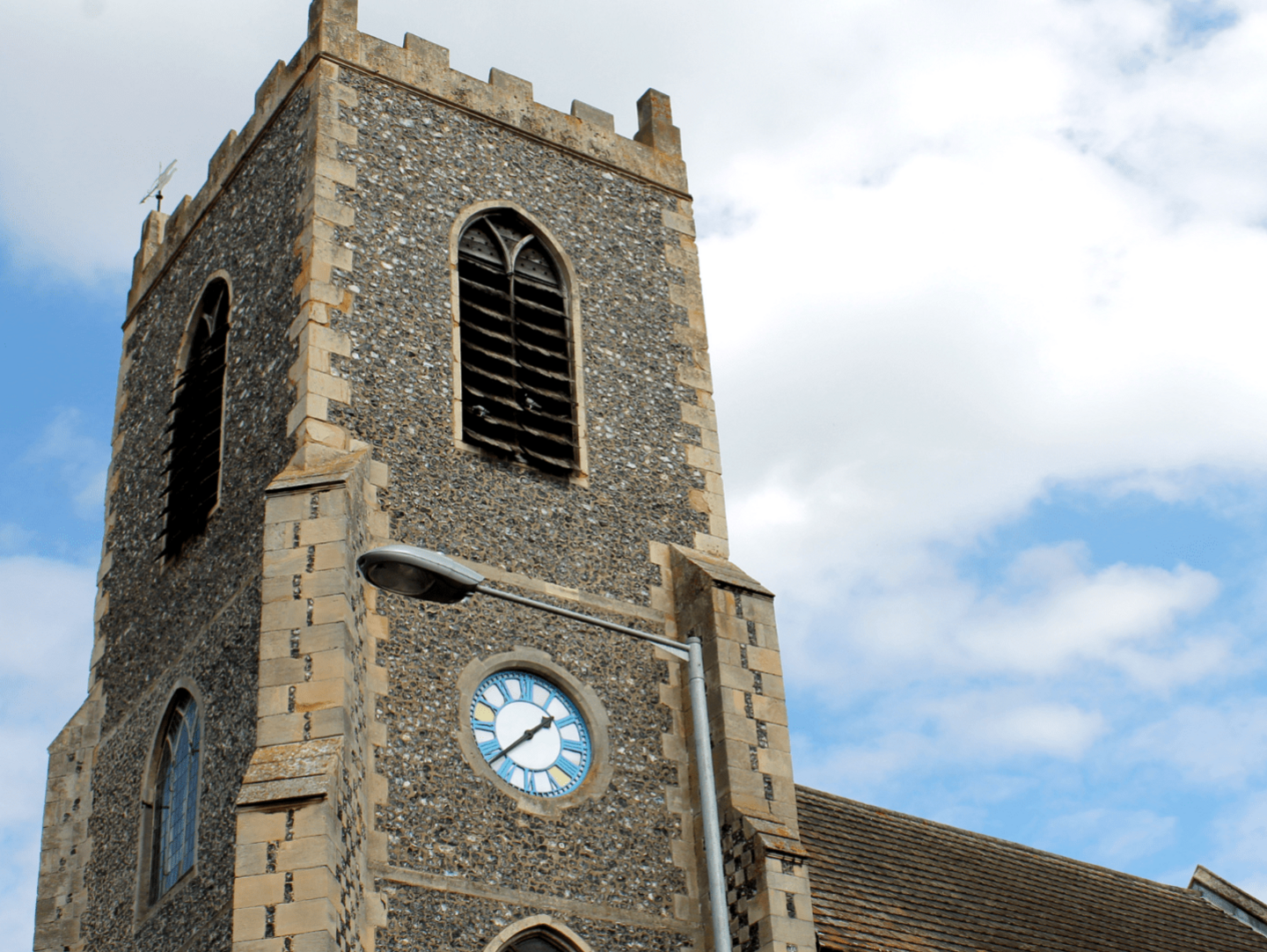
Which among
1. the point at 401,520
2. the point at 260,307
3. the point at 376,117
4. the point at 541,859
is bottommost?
the point at 541,859

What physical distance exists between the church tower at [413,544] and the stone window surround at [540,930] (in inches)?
0.9

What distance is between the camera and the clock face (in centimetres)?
1450

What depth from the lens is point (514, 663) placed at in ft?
49.1

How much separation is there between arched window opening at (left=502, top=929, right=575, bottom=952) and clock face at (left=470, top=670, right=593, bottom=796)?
120 centimetres

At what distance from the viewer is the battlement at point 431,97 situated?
18.0 meters

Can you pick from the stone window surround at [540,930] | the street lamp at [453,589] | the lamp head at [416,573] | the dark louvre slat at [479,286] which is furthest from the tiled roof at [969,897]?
the lamp head at [416,573]

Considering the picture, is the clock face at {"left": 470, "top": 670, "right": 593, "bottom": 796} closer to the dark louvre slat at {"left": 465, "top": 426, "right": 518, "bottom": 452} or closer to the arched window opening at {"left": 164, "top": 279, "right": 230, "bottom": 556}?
the dark louvre slat at {"left": 465, "top": 426, "right": 518, "bottom": 452}

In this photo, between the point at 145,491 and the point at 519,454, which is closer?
the point at 519,454

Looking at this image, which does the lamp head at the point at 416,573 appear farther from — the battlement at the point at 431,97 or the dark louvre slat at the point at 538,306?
the battlement at the point at 431,97

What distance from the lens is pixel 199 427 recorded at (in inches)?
693

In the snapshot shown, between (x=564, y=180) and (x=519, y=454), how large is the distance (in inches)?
149

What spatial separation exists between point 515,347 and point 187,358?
12.3 feet

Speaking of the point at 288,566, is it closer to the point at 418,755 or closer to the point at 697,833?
the point at 418,755

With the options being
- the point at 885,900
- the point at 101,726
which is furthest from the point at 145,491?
the point at 885,900
